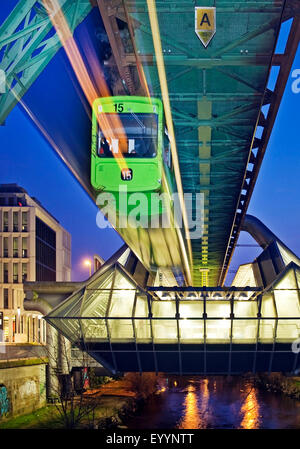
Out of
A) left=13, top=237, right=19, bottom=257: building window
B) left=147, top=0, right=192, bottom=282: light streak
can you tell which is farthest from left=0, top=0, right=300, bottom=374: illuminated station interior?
left=13, top=237, right=19, bottom=257: building window

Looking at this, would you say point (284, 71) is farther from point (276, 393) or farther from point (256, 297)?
point (276, 393)

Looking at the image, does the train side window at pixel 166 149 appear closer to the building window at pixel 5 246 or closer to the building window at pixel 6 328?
the building window at pixel 6 328

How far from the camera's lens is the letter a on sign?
653 inches

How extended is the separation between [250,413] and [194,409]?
6.03 metres

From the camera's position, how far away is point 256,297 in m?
43.3

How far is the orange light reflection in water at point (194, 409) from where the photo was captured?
4894 cm

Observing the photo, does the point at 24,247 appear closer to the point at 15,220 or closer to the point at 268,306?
the point at 15,220

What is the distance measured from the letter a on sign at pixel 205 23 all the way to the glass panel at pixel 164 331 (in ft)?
91.1

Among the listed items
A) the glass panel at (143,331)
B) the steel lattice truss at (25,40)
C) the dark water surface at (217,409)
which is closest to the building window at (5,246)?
the dark water surface at (217,409)

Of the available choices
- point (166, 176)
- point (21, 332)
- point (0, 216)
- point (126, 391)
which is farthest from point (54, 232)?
point (166, 176)

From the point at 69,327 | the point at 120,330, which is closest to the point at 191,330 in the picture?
the point at 120,330

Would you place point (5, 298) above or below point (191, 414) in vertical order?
above

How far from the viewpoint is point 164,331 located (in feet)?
141

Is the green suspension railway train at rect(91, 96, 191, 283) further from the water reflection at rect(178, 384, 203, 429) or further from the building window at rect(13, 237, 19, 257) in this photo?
the building window at rect(13, 237, 19, 257)
